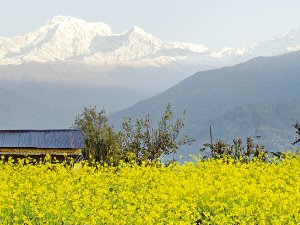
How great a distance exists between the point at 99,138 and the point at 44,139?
6.46m

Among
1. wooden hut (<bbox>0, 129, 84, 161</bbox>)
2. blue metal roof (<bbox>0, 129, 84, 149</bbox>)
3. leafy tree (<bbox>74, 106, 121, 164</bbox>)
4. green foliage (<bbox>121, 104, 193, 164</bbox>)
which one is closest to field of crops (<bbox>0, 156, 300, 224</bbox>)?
wooden hut (<bbox>0, 129, 84, 161</bbox>)

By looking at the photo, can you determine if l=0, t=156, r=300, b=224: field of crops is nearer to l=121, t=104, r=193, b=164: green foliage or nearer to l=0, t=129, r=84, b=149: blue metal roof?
l=0, t=129, r=84, b=149: blue metal roof

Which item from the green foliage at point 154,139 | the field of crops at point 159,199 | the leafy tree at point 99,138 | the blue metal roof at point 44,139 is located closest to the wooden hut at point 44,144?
the blue metal roof at point 44,139

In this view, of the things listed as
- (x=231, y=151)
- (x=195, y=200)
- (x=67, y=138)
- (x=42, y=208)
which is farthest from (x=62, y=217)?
(x=231, y=151)

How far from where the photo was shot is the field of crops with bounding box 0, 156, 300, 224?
42.1ft

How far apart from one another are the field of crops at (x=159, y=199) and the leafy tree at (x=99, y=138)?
1715 centimetres

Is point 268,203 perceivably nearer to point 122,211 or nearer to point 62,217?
point 122,211

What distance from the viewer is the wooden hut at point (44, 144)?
32.4 metres

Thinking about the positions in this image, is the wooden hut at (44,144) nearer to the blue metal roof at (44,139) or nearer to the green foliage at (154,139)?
the blue metal roof at (44,139)

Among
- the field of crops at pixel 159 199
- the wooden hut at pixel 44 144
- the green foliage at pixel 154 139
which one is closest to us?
the field of crops at pixel 159 199

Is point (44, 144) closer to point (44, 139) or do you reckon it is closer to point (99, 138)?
point (44, 139)

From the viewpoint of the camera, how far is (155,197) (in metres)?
14.6

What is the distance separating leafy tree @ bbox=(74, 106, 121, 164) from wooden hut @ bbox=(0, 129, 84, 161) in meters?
3.71

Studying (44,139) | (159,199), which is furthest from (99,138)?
(159,199)
